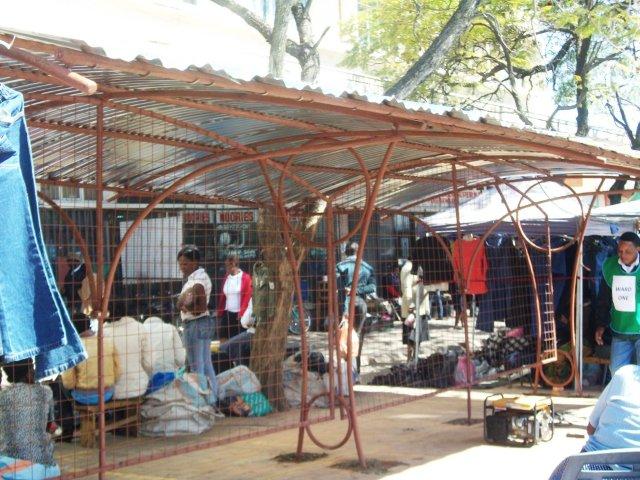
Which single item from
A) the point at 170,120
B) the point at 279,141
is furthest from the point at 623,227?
the point at 170,120

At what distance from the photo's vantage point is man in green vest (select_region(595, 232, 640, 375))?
344 inches

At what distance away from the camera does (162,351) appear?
30.1 ft

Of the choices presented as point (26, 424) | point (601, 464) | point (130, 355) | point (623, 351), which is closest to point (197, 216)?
point (130, 355)

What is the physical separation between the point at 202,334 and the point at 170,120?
4.28 m

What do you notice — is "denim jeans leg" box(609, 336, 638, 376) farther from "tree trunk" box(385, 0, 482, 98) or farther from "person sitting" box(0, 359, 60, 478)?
"person sitting" box(0, 359, 60, 478)

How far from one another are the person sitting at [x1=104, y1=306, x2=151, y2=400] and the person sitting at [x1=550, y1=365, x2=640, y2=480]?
5.11 meters

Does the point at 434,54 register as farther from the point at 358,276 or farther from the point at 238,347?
the point at 358,276

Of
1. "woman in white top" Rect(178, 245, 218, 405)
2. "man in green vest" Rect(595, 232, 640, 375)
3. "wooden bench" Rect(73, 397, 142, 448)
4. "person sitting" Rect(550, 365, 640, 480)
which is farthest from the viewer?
"woman in white top" Rect(178, 245, 218, 405)

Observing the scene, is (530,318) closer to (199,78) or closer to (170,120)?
(170,120)

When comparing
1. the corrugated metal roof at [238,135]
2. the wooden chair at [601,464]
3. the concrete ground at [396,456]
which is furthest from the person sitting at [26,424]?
the wooden chair at [601,464]

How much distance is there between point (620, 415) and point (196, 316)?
599 cm

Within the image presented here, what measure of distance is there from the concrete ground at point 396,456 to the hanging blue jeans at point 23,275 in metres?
4.16

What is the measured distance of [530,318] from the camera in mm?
12539

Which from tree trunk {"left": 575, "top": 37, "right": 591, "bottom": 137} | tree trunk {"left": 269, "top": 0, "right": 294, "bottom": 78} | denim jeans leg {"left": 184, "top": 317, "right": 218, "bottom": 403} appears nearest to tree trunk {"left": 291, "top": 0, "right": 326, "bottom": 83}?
tree trunk {"left": 269, "top": 0, "right": 294, "bottom": 78}
